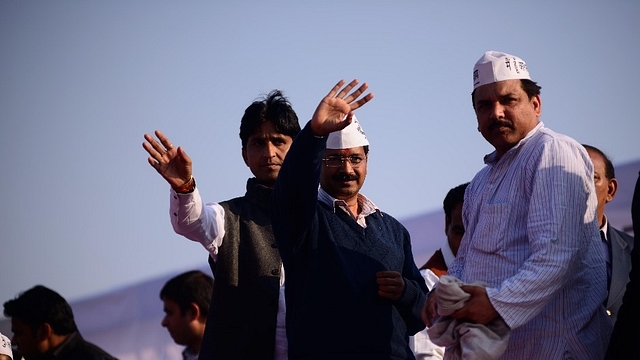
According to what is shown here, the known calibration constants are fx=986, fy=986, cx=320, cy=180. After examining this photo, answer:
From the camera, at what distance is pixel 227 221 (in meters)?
5.16

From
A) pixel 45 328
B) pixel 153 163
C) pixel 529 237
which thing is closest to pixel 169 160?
pixel 153 163

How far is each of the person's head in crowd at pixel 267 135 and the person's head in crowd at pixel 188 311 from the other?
5.07 feet

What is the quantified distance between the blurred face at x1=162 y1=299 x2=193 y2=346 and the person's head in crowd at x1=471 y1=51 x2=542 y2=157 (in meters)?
2.98

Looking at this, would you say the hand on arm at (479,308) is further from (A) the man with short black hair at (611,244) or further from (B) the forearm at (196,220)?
(B) the forearm at (196,220)

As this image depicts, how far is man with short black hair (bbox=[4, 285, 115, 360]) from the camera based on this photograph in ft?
23.8

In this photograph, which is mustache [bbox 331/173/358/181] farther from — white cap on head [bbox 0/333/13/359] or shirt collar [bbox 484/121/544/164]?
white cap on head [bbox 0/333/13/359]

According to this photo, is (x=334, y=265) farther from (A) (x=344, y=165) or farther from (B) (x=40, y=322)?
(B) (x=40, y=322)

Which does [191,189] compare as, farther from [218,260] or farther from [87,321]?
[87,321]

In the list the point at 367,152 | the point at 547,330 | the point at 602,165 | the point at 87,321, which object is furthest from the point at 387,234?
the point at 87,321

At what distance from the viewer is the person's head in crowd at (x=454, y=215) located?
6.20m

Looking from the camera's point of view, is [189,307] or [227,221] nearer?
[227,221]

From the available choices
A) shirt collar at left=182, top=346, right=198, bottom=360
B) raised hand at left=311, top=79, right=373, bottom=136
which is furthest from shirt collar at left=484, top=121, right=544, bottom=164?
shirt collar at left=182, top=346, right=198, bottom=360

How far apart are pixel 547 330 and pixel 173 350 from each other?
4.77 metres

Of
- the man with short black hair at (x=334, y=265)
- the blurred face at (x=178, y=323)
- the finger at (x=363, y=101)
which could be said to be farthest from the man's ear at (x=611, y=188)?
the blurred face at (x=178, y=323)
